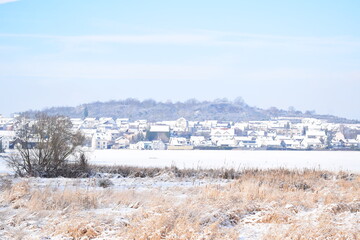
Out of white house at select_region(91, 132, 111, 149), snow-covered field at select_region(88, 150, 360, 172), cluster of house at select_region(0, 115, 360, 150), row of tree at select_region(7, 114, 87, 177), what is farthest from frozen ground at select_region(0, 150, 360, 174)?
white house at select_region(91, 132, 111, 149)

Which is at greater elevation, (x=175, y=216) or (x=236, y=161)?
(x=175, y=216)

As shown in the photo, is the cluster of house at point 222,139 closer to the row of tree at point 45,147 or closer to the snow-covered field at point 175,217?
the row of tree at point 45,147

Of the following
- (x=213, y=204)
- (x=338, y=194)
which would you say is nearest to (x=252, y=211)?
(x=213, y=204)

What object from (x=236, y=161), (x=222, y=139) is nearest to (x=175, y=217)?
(x=236, y=161)

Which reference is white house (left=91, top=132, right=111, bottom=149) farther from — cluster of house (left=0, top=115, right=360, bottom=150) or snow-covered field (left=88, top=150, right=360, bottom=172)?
snow-covered field (left=88, top=150, right=360, bottom=172)

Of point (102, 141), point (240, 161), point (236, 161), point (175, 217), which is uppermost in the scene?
point (175, 217)

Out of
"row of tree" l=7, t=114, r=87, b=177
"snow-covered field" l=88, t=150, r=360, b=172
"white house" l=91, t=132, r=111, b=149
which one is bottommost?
"white house" l=91, t=132, r=111, b=149

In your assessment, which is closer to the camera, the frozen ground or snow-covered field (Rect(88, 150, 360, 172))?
the frozen ground

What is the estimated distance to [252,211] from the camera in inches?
377

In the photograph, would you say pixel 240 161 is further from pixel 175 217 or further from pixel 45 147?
pixel 175 217

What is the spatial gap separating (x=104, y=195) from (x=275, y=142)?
117m

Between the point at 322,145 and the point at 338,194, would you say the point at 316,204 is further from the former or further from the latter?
the point at 322,145

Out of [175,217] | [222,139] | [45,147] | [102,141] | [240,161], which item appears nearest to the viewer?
[175,217]

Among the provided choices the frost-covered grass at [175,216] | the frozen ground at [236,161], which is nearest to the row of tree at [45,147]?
the frozen ground at [236,161]
